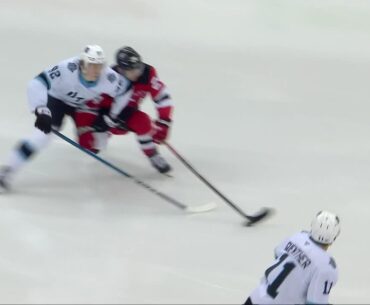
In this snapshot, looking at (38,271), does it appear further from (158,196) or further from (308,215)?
(308,215)

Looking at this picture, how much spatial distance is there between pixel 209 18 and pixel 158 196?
7.41ft

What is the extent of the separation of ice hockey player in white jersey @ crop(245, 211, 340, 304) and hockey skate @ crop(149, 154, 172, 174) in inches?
51.9

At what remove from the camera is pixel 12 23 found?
5.33 m

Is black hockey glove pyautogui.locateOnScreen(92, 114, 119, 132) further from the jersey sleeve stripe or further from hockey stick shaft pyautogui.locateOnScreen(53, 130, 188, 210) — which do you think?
the jersey sleeve stripe

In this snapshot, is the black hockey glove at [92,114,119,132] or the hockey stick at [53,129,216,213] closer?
the hockey stick at [53,129,216,213]

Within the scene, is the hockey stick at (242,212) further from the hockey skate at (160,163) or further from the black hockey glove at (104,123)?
the black hockey glove at (104,123)

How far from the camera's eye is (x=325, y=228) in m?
2.51

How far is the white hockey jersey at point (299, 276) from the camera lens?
8.14 ft

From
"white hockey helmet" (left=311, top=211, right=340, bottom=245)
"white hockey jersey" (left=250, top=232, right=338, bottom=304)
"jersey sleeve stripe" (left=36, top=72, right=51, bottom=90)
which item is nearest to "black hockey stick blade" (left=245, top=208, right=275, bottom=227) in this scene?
"white hockey jersey" (left=250, top=232, right=338, bottom=304)

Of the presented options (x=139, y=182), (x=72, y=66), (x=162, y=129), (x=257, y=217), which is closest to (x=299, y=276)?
(x=257, y=217)

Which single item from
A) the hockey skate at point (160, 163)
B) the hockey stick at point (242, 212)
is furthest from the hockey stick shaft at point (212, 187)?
the hockey skate at point (160, 163)

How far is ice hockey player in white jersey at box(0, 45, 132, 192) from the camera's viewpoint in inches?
133

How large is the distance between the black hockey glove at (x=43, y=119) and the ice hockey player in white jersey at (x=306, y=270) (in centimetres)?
126

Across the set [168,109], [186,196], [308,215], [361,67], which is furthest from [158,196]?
[361,67]
